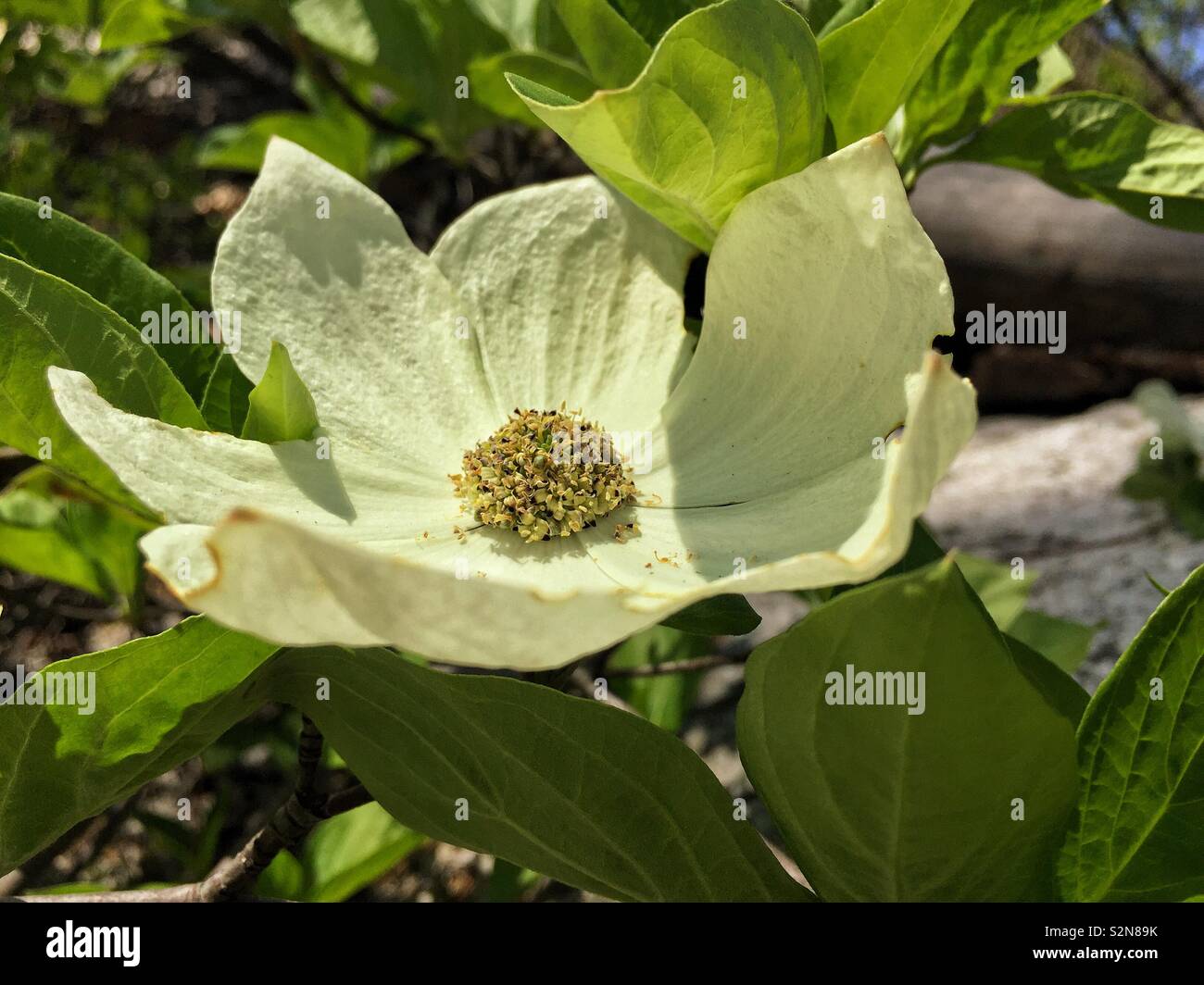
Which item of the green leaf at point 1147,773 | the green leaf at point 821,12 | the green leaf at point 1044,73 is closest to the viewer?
the green leaf at point 1147,773

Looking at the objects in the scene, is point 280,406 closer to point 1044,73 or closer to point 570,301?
point 570,301

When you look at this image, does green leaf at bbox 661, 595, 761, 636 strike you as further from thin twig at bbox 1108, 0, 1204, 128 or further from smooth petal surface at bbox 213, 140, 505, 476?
thin twig at bbox 1108, 0, 1204, 128

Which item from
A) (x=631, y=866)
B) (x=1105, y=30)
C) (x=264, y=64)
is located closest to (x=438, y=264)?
(x=631, y=866)

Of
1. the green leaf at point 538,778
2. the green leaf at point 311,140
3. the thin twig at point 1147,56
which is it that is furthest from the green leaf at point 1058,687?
the thin twig at point 1147,56

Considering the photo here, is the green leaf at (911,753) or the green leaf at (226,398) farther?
the green leaf at (226,398)

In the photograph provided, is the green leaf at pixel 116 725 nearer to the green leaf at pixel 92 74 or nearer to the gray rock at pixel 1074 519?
the gray rock at pixel 1074 519

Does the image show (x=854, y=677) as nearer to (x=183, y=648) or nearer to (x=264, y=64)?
(x=183, y=648)

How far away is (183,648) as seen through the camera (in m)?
0.58

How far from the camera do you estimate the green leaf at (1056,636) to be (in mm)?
1093

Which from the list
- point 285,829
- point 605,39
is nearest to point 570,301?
point 605,39

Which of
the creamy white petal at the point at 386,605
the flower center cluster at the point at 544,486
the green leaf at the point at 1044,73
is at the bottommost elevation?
the creamy white petal at the point at 386,605

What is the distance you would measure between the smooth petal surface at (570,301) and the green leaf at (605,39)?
0.10m

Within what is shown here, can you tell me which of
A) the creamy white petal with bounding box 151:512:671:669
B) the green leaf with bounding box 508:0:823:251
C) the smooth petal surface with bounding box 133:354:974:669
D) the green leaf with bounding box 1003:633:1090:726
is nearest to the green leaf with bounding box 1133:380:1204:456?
the green leaf with bounding box 1003:633:1090:726

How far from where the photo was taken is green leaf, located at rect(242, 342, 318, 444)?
0.63 m
